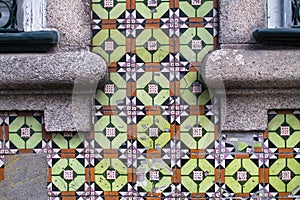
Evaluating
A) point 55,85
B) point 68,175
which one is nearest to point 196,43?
point 55,85

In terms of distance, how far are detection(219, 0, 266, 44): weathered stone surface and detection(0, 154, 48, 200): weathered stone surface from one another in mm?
1018

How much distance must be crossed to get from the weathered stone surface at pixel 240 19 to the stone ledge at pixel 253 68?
0.10m

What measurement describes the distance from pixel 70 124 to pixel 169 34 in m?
0.61

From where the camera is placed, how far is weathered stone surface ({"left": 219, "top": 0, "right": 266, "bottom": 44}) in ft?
8.02

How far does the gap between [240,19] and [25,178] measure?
47.9 inches

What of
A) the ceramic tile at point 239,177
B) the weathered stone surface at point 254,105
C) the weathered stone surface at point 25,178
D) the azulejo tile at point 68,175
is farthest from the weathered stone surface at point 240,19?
the weathered stone surface at point 25,178

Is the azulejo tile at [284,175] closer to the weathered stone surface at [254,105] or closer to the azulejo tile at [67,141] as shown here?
the weathered stone surface at [254,105]

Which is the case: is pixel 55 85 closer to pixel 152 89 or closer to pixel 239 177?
pixel 152 89

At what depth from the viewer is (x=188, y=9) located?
8.30 ft

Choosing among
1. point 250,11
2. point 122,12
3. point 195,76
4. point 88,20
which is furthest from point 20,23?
point 250,11

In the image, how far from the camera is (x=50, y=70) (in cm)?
238

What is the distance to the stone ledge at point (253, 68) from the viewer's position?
2.37m

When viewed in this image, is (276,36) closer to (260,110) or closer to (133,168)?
(260,110)

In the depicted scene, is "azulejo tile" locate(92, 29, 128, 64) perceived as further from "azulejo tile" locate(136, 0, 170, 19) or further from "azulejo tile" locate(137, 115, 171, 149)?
"azulejo tile" locate(137, 115, 171, 149)
